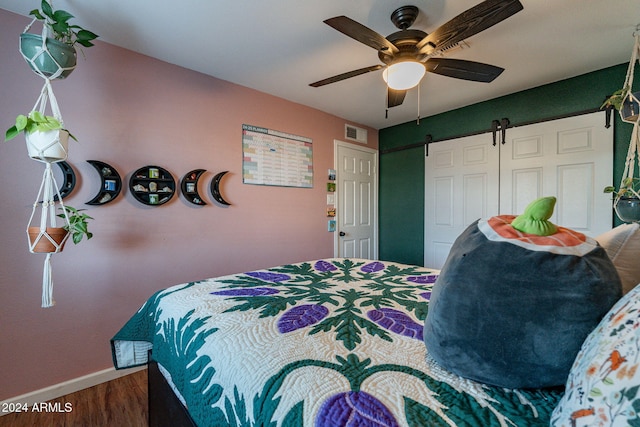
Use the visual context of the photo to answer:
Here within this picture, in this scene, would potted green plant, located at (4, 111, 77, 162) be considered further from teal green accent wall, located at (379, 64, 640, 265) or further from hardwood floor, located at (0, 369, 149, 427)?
teal green accent wall, located at (379, 64, 640, 265)

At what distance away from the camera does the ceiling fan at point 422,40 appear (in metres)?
1.17

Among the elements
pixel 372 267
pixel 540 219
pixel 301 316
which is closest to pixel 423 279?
pixel 372 267

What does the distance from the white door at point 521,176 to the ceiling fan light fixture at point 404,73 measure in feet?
5.82

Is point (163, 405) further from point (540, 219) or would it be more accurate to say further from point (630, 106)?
point (630, 106)

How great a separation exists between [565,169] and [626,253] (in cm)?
231

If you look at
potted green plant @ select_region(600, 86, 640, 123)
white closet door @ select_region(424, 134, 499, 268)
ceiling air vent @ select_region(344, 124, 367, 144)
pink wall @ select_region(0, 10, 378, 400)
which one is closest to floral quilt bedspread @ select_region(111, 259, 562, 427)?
pink wall @ select_region(0, 10, 378, 400)

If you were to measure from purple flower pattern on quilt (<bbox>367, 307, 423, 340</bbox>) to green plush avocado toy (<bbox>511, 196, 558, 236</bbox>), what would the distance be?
18.0 inches

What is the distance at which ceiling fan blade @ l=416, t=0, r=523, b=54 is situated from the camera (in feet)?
3.61

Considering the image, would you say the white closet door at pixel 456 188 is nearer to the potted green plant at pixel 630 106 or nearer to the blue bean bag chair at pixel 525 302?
the potted green plant at pixel 630 106

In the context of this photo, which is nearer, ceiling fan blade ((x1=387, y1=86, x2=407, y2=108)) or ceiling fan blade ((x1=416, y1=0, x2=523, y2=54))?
ceiling fan blade ((x1=416, y1=0, x2=523, y2=54))

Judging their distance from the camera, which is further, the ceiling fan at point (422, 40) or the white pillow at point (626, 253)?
the ceiling fan at point (422, 40)

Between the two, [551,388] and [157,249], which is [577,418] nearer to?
[551,388]

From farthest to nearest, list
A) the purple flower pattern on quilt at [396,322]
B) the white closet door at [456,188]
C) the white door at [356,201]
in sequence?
1. the white door at [356,201]
2. the white closet door at [456,188]
3. the purple flower pattern on quilt at [396,322]

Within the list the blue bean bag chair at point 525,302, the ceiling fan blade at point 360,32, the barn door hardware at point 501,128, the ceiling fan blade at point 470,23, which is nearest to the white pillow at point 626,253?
the blue bean bag chair at point 525,302
